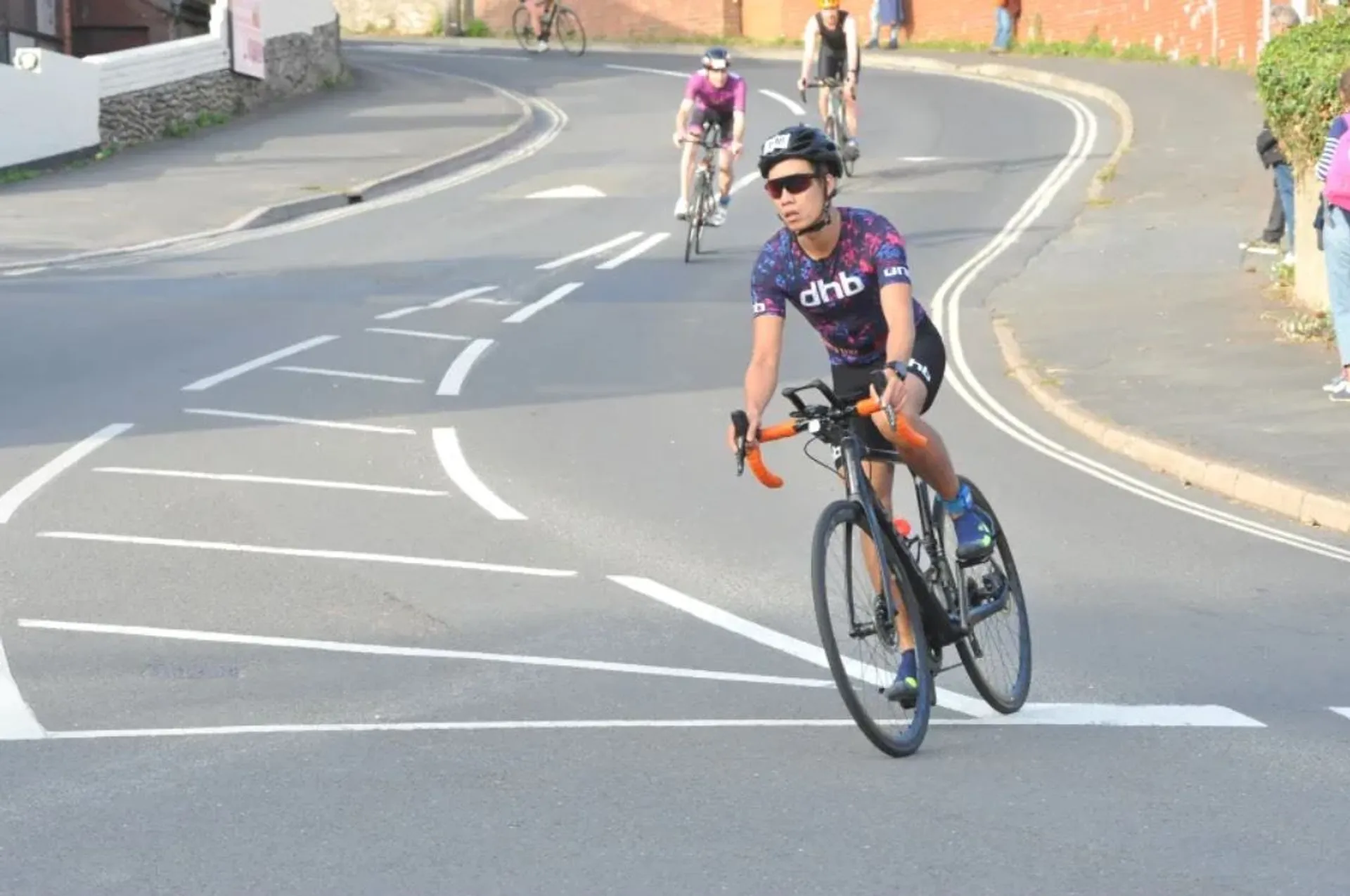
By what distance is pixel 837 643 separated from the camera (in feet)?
22.9

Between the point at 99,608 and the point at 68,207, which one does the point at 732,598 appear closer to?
the point at 99,608

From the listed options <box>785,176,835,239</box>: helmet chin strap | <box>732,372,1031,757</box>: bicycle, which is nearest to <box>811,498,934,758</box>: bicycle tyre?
<box>732,372,1031,757</box>: bicycle

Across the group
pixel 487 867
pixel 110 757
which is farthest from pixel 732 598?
pixel 487 867

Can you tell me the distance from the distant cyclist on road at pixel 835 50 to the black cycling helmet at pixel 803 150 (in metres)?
20.2

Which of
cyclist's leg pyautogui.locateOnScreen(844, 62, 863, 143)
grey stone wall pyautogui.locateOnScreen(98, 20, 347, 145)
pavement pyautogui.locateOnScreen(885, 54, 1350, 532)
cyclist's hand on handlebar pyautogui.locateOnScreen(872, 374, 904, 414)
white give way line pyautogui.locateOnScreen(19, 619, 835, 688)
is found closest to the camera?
cyclist's hand on handlebar pyautogui.locateOnScreen(872, 374, 904, 414)

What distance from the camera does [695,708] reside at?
773 centimetres

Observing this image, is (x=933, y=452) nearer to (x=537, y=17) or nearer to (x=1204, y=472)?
(x=1204, y=472)

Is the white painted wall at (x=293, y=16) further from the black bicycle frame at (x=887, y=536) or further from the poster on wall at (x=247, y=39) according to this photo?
the black bicycle frame at (x=887, y=536)

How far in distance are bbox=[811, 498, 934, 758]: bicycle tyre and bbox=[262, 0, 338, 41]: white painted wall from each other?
30683 mm

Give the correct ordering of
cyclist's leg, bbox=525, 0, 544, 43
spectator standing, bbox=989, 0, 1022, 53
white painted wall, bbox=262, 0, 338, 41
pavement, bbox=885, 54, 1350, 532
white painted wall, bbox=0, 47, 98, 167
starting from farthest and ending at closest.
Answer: cyclist's leg, bbox=525, 0, 544, 43 < spectator standing, bbox=989, 0, 1022, 53 < white painted wall, bbox=262, 0, 338, 41 < white painted wall, bbox=0, 47, 98, 167 < pavement, bbox=885, 54, 1350, 532

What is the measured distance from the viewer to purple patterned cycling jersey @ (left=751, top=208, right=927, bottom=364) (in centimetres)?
720

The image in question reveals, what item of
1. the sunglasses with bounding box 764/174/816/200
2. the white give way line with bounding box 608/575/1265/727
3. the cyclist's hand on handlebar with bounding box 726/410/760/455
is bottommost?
the white give way line with bounding box 608/575/1265/727

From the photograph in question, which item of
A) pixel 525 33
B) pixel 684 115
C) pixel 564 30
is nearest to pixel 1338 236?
pixel 684 115

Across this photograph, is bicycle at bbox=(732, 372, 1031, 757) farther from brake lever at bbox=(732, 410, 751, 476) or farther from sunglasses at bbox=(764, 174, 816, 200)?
sunglasses at bbox=(764, 174, 816, 200)
